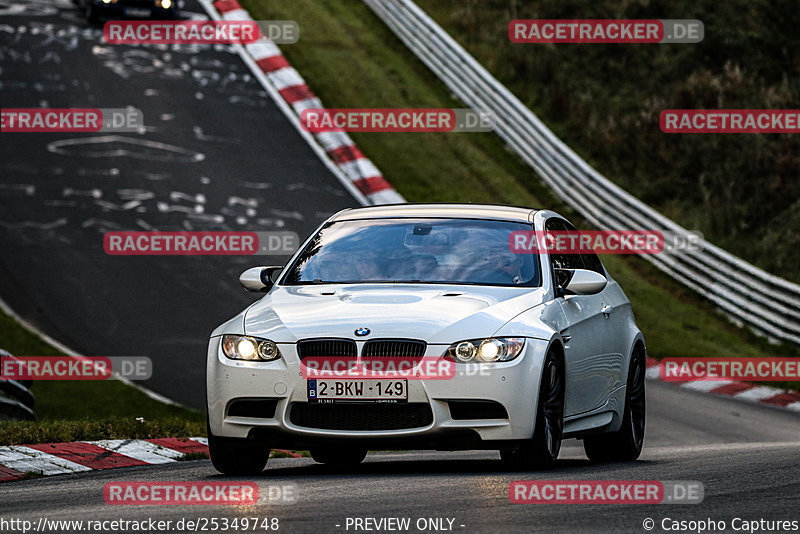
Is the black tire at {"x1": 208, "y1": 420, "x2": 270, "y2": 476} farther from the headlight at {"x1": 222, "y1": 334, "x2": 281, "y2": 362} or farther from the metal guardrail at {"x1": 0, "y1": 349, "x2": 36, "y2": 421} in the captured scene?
the metal guardrail at {"x1": 0, "y1": 349, "x2": 36, "y2": 421}

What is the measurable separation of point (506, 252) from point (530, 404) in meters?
1.38

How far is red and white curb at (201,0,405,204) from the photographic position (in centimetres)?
2255

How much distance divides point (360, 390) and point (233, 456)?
103cm

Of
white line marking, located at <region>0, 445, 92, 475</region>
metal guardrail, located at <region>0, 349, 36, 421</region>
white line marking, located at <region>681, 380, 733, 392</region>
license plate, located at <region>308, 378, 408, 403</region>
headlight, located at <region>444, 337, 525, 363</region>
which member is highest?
headlight, located at <region>444, 337, 525, 363</region>

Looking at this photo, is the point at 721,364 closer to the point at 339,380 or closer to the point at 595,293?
the point at 595,293

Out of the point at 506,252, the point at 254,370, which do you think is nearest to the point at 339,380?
the point at 254,370

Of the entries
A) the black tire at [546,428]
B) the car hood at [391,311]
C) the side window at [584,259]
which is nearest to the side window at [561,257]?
the side window at [584,259]

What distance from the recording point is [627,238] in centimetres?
2269

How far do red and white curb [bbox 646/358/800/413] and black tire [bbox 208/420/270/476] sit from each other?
945 centimetres

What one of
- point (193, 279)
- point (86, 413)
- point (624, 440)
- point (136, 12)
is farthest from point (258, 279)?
point (136, 12)

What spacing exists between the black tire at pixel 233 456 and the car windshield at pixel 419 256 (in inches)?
44.6

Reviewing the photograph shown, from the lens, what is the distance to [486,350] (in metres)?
8.11

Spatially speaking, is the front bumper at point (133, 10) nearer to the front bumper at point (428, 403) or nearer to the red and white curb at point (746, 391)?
the red and white curb at point (746, 391)

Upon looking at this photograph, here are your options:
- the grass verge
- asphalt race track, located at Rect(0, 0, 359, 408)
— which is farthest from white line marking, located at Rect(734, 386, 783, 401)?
the grass verge
